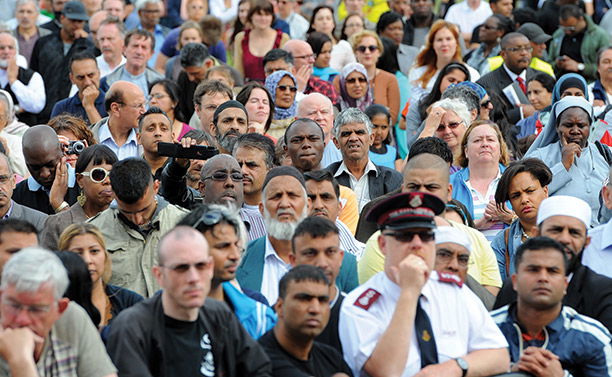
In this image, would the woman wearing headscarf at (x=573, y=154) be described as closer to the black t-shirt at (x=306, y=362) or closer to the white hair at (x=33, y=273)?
the black t-shirt at (x=306, y=362)

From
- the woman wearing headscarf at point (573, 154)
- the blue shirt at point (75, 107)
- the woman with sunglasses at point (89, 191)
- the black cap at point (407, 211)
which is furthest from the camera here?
the blue shirt at point (75, 107)

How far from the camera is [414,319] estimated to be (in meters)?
6.65

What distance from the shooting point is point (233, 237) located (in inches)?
278

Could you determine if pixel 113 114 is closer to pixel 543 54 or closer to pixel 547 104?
pixel 547 104

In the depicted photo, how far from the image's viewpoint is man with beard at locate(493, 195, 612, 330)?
7.46m

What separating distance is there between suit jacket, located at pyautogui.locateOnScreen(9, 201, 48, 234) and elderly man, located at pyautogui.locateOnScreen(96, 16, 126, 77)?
5.18 meters

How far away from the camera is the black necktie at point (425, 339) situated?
6672 mm

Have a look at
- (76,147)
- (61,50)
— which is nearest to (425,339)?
(76,147)

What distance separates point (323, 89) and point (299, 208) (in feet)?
17.0

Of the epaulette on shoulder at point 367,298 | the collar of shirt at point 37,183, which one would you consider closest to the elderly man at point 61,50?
the collar of shirt at point 37,183

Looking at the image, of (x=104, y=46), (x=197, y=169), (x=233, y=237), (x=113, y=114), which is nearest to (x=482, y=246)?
(x=233, y=237)

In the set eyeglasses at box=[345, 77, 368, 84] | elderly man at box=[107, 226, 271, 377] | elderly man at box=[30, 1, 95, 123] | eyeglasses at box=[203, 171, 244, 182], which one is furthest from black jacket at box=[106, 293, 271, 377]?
elderly man at box=[30, 1, 95, 123]

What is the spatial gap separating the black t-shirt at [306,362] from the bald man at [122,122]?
459 cm

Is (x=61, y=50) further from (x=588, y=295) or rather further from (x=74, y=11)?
(x=588, y=295)
